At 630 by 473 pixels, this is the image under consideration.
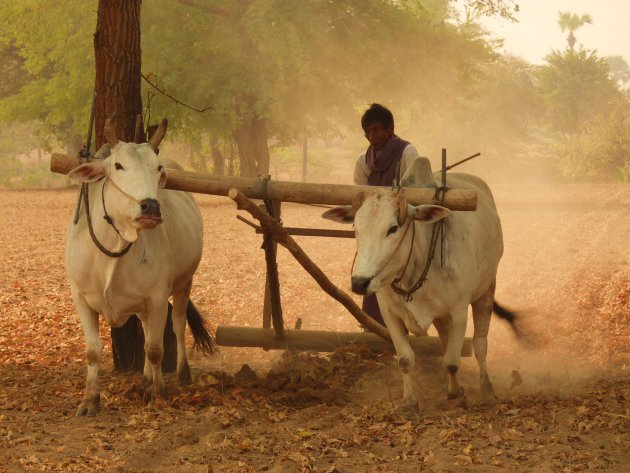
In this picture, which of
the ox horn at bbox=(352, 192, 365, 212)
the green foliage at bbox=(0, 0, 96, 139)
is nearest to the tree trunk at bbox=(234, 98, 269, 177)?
the green foliage at bbox=(0, 0, 96, 139)

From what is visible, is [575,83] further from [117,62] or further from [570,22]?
[117,62]

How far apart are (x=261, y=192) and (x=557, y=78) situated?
53.6 m

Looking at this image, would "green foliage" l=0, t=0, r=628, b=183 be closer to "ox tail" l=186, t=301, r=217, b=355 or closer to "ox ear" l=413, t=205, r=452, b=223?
"ox tail" l=186, t=301, r=217, b=355

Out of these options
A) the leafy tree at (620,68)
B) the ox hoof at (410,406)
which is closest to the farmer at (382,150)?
the ox hoof at (410,406)

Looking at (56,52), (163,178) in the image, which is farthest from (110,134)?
(56,52)

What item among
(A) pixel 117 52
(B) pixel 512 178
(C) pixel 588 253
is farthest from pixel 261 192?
(B) pixel 512 178

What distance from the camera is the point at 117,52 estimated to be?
6.80 m

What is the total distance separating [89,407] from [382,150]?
2.92 metres

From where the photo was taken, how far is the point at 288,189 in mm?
5773

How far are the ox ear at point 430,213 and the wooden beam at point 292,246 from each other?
30.3 inches

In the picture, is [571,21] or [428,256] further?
[571,21]

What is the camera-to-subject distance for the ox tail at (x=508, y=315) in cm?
768

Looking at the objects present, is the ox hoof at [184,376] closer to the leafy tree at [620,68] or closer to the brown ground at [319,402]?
the brown ground at [319,402]

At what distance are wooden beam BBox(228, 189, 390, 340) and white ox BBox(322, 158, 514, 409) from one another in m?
0.35
